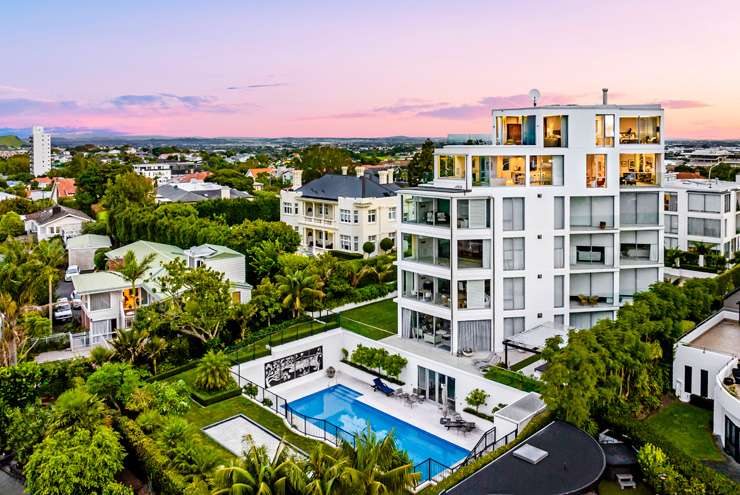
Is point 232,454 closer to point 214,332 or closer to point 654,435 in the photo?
point 214,332

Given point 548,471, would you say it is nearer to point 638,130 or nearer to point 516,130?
point 516,130

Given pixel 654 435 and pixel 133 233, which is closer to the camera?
pixel 654 435

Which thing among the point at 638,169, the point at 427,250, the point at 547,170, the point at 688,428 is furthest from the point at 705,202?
the point at 688,428

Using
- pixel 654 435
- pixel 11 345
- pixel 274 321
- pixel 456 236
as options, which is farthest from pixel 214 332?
pixel 654 435

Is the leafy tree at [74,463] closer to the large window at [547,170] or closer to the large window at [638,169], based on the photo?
the large window at [547,170]

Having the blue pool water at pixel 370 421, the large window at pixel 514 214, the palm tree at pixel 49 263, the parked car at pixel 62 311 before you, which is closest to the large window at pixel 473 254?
the large window at pixel 514 214

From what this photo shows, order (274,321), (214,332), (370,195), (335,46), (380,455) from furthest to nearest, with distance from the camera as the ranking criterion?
(370,195)
(335,46)
(274,321)
(214,332)
(380,455)
